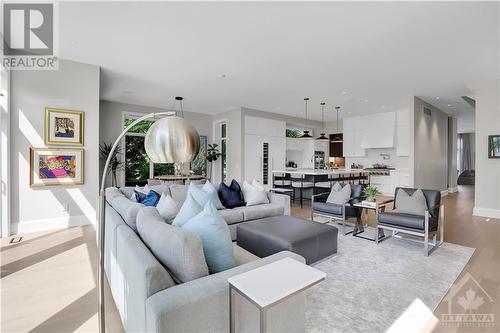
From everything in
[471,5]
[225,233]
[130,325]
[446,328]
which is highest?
[471,5]

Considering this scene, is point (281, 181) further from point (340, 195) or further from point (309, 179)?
point (340, 195)

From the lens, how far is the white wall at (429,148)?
6387 mm

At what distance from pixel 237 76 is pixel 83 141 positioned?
9.95ft

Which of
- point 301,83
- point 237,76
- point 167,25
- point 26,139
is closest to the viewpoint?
point 167,25

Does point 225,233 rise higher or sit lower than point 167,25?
lower

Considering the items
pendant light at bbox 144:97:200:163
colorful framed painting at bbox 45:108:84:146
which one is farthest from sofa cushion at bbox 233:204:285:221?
colorful framed painting at bbox 45:108:84:146

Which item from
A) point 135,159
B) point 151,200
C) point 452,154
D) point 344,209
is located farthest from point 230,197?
point 452,154

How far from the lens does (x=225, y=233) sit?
151 cm

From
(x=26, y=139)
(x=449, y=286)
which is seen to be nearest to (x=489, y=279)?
(x=449, y=286)

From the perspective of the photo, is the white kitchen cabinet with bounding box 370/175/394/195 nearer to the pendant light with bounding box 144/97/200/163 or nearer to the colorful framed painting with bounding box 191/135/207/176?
the colorful framed painting with bounding box 191/135/207/176

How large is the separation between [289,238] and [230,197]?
1558 millimetres

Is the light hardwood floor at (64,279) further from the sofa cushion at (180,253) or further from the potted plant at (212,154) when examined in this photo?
the potted plant at (212,154)

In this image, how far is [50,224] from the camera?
4.05m

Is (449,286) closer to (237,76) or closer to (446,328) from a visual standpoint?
(446,328)
